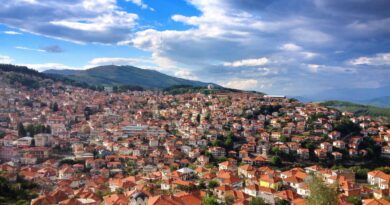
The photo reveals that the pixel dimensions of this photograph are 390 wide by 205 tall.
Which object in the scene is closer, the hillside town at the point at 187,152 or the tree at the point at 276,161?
the hillside town at the point at 187,152

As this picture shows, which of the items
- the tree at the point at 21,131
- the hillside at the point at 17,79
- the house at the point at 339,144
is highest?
the hillside at the point at 17,79

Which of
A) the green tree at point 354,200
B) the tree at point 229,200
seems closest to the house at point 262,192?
the tree at point 229,200

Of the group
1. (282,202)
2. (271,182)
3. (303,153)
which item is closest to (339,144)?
(303,153)

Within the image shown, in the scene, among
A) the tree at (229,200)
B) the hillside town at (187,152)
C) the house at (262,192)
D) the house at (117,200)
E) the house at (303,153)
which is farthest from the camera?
the house at (303,153)

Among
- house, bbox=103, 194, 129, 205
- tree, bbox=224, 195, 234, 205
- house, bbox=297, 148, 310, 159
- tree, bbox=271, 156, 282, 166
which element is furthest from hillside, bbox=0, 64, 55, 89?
tree, bbox=224, 195, 234, 205

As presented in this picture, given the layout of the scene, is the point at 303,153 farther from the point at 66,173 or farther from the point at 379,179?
the point at 66,173

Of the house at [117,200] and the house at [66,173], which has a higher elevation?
the house at [117,200]

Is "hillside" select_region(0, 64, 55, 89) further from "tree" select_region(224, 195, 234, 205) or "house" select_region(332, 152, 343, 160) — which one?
"tree" select_region(224, 195, 234, 205)

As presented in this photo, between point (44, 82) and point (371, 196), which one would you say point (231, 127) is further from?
point (44, 82)

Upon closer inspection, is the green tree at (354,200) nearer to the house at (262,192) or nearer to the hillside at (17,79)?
the house at (262,192)
